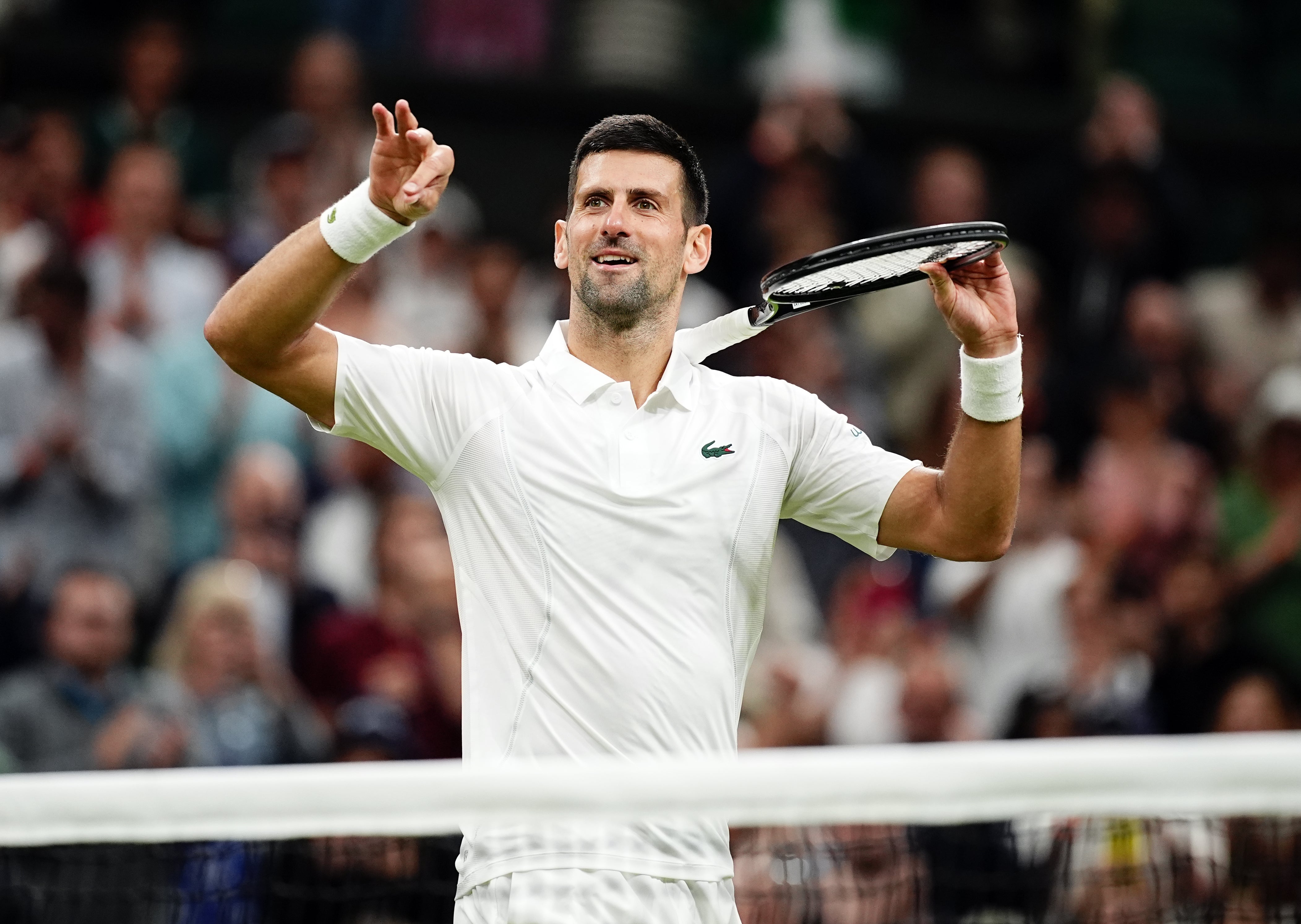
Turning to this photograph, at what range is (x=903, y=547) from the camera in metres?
4.71

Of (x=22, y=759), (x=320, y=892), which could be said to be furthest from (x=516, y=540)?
(x=22, y=759)

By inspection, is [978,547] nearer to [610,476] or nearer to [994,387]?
[994,387]

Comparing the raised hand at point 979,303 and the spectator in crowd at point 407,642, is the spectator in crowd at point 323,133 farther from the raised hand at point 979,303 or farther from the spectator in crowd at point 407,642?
the raised hand at point 979,303

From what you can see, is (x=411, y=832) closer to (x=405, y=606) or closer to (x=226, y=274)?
(x=405, y=606)

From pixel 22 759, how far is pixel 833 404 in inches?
179

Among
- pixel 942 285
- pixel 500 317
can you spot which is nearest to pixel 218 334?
pixel 942 285

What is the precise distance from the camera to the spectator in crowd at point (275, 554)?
347 inches

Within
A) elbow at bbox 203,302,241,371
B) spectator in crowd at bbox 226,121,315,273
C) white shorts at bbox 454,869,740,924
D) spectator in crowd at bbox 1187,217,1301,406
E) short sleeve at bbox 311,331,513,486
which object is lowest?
white shorts at bbox 454,869,740,924

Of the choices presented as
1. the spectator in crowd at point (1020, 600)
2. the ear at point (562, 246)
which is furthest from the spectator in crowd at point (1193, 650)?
the ear at point (562, 246)

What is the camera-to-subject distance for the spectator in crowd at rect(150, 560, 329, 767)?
26.1ft

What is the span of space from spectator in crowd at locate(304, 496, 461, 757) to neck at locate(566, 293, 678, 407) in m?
3.77

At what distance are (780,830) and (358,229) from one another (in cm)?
321

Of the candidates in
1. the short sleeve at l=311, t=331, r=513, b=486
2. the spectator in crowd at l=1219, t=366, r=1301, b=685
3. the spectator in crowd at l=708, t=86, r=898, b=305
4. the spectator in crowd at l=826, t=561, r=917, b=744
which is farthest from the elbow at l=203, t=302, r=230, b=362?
the spectator in crowd at l=708, t=86, r=898, b=305

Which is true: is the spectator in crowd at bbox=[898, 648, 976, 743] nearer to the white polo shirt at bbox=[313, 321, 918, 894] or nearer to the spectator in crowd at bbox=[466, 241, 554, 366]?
the spectator in crowd at bbox=[466, 241, 554, 366]
